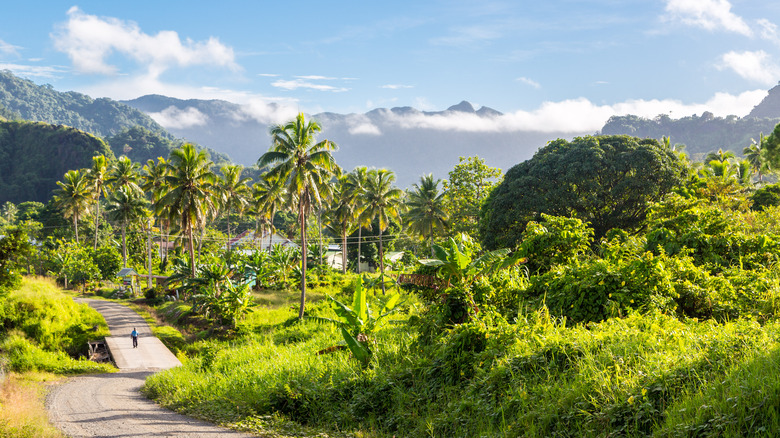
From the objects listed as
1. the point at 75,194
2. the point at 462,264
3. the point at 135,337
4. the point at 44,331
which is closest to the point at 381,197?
the point at 135,337

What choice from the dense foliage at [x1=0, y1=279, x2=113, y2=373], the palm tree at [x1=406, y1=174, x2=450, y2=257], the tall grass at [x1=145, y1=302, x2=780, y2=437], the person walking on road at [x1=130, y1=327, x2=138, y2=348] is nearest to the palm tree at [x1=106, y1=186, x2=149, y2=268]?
the dense foliage at [x1=0, y1=279, x2=113, y2=373]

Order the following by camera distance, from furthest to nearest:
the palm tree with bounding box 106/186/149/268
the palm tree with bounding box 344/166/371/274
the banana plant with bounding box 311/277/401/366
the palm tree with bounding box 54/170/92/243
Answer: the palm tree with bounding box 54/170/92/243 → the palm tree with bounding box 106/186/149/268 → the palm tree with bounding box 344/166/371/274 → the banana plant with bounding box 311/277/401/366

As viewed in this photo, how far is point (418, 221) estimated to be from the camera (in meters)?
49.2

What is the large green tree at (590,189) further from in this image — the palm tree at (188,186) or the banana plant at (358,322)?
the palm tree at (188,186)

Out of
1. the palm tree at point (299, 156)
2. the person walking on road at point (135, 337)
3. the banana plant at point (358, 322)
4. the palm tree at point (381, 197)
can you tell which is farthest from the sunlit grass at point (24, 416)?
the palm tree at point (381, 197)

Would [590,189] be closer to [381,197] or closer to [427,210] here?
[427,210]

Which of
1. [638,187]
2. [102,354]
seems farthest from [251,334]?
[638,187]

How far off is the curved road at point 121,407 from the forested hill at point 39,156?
475ft

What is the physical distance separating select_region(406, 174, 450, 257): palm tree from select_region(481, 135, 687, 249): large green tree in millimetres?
15877

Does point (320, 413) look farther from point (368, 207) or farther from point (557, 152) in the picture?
point (368, 207)

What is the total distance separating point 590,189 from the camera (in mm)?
30969

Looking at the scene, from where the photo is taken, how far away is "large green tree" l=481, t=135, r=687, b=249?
30953 mm

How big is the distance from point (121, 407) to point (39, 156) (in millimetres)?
180929

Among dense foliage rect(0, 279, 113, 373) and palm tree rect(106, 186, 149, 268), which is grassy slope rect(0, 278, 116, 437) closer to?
dense foliage rect(0, 279, 113, 373)
